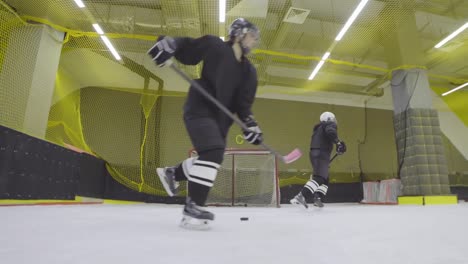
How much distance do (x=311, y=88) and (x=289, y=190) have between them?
9.47ft

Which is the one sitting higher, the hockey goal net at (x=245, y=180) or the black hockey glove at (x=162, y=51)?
the black hockey glove at (x=162, y=51)

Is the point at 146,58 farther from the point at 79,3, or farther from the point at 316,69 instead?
the point at 316,69

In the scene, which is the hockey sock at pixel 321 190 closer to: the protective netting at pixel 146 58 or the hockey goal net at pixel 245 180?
the hockey goal net at pixel 245 180

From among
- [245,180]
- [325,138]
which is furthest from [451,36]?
[245,180]

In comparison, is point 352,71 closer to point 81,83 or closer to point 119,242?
point 81,83

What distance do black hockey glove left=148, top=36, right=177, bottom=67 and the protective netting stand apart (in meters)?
3.89

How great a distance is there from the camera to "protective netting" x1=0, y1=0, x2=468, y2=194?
4.95m

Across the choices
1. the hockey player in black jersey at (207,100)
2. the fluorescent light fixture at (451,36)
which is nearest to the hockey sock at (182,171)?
the hockey player in black jersey at (207,100)

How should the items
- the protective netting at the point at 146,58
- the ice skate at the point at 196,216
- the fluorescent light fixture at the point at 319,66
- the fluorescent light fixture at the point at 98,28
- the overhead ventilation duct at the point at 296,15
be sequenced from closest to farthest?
the ice skate at the point at 196,216, the protective netting at the point at 146,58, the fluorescent light fixture at the point at 98,28, the overhead ventilation duct at the point at 296,15, the fluorescent light fixture at the point at 319,66

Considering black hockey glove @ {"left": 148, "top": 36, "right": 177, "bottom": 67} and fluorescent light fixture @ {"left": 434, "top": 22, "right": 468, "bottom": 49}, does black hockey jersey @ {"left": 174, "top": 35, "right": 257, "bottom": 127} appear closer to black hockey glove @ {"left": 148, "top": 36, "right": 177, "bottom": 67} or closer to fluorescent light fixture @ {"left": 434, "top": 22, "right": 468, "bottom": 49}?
black hockey glove @ {"left": 148, "top": 36, "right": 177, "bottom": 67}

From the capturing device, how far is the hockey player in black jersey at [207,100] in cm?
163

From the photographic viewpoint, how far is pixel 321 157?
13.1 feet

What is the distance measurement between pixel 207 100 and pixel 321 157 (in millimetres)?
2592

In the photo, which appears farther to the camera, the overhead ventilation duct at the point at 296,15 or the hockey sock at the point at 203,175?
the overhead ventilation duct at the point at 296,15
